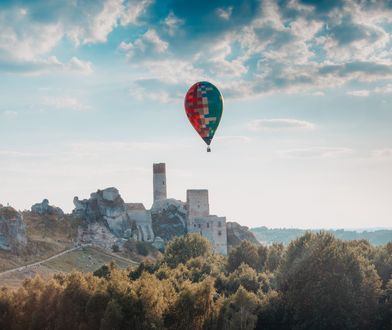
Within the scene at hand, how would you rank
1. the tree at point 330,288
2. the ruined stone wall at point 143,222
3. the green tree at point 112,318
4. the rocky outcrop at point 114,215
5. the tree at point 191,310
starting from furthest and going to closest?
the ruined stone wall at point 143,222, the rocky outcrop at point 114,215, the tree at point 330,288, the tree at point 191,310, the green tree at point 112,318

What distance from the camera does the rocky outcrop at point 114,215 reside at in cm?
13588

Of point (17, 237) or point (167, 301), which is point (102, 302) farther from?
point (17, 237)

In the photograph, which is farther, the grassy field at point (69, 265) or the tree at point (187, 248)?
the tree at point (187, 248)

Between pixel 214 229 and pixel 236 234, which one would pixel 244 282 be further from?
pixel 236 234

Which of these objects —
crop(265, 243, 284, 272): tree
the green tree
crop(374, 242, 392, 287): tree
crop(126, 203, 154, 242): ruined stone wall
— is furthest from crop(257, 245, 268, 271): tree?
crop(126, 203, 154, 242): ruined stone wall

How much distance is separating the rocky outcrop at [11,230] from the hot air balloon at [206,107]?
183ft

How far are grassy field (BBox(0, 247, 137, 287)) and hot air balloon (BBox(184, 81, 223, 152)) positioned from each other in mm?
35244

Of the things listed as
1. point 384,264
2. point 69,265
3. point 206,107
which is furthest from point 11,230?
point 384,264

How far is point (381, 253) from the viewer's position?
74875mm

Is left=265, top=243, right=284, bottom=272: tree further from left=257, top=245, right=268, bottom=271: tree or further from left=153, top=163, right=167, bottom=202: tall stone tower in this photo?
left=153, top=163, right=167, bottom=202: tall stone tower

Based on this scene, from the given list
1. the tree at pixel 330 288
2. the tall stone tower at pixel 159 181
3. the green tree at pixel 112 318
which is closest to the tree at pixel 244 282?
the tree at pixel 330 288

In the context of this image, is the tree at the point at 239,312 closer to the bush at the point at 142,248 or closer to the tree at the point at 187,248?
the tree at the point at 187,248

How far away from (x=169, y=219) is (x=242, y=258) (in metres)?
57.7

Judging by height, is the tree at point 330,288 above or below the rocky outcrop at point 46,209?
below
